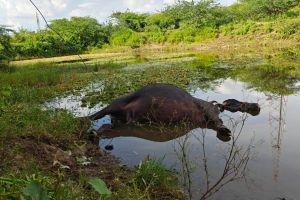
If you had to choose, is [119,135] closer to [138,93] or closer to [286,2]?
[138,93]

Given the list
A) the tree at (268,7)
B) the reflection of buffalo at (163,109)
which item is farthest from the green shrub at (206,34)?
the reflection of buffalo at (163,109)

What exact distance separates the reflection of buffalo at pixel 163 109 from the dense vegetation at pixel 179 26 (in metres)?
22.5

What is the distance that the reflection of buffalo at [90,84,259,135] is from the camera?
19.8 ft

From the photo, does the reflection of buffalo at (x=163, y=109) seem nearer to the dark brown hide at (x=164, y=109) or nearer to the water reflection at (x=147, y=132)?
the dark brown hide at (x=164, y=109)

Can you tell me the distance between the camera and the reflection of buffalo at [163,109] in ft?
19.8

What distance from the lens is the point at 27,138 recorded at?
4.62 metres

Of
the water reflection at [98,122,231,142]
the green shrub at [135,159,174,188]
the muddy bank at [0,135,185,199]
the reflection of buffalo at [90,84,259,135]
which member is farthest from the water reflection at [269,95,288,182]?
the muddy bank at [0,135,185,199]

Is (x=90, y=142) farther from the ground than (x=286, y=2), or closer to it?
closer to it

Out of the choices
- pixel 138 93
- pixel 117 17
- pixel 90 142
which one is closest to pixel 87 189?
pixel 90 142

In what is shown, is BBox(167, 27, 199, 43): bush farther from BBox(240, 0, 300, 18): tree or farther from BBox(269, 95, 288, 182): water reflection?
BBox(269, 95, 288, 182): water reflection

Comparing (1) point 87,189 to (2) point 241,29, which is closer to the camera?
(1) point 87,189

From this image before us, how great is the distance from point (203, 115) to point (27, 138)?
106 inches

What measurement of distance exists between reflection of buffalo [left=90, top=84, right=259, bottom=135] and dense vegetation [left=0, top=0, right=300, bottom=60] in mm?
22518

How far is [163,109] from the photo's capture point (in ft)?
19.9
